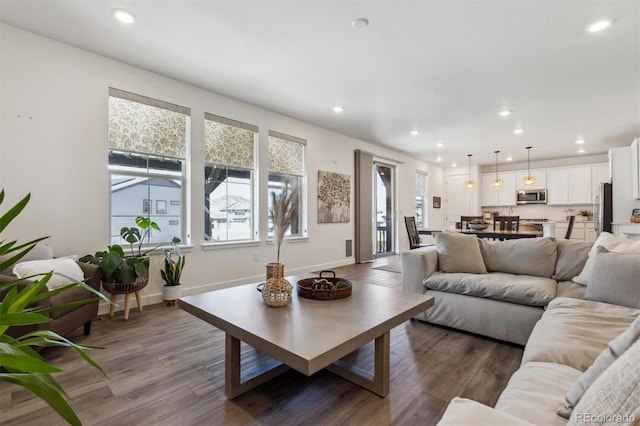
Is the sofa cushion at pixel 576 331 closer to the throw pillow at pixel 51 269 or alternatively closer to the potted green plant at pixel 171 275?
the throw pillow at pixel 51 269

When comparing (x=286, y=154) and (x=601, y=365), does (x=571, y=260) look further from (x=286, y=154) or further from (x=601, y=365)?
(x=286, y=154)

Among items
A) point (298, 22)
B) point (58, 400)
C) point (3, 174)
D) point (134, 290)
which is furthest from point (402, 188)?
point (58, 400)

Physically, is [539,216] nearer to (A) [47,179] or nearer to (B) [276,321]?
(B) [276,321]

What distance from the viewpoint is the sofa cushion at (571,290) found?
2.43 m

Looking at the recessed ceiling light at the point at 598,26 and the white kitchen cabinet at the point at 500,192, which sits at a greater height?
the recessed ceiling light at the point at 598,26

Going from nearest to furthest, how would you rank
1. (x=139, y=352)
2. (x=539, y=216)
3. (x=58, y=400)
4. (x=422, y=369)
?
1. (x=58, y=400)
2. (x=422, y=369)
3. (x=139, y=352)
4. (x=539, y=216)

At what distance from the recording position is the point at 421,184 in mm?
9086

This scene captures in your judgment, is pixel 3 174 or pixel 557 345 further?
pixel 3 174

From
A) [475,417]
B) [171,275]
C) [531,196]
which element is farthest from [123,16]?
[531,196]

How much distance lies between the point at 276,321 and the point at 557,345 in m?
1.41

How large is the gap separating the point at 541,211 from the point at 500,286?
308 inches

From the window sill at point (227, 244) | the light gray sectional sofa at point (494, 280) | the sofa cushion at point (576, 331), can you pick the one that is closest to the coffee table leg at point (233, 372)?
the sofa cushion at point (576, 331)

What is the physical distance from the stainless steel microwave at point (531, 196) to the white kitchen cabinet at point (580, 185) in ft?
1.89

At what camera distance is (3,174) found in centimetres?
271
